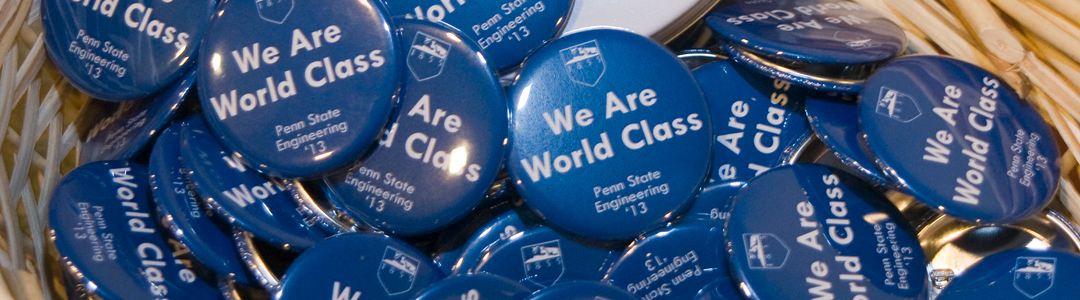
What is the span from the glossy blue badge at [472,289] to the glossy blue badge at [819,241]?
1.43ft

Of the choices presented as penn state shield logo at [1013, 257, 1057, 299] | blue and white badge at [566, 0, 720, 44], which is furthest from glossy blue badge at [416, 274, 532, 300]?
penn state shield logo at [1013, 257, 1057, 299]

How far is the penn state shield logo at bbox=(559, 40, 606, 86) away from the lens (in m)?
1.53

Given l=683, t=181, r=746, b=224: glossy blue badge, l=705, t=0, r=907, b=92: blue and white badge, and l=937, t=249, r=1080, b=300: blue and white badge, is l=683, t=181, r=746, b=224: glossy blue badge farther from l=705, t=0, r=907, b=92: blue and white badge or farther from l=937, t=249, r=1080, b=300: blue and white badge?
l=937, t=249, r=1080, b=300: blue and white badge

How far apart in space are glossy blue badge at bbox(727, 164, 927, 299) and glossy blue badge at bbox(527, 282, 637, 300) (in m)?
0.24

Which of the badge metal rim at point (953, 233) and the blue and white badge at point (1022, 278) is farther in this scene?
the badge metal rim at point (953, 233)

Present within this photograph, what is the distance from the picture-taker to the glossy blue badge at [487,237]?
1.57 metres

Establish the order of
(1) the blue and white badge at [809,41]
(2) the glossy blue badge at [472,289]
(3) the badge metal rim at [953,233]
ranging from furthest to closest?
(3) the badge metal rim at [953,233], (1) the blue and white badge at [809,41], (2) the glossy blue badge at [472,289]

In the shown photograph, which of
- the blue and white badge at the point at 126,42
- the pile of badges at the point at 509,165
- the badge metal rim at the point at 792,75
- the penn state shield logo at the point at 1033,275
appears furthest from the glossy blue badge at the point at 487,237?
the penn state shield logo at the point at 1033,275

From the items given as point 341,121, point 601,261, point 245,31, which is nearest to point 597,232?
point 601,261

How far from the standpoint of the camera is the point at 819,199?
1.52m

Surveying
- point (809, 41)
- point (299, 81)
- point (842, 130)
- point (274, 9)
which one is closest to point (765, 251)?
point (842, 130)

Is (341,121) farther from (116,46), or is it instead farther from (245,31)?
(116,46)

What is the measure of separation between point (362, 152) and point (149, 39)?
0.53 m

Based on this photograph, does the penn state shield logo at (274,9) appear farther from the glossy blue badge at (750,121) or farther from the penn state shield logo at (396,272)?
the glossy blue badge at (750,121)
